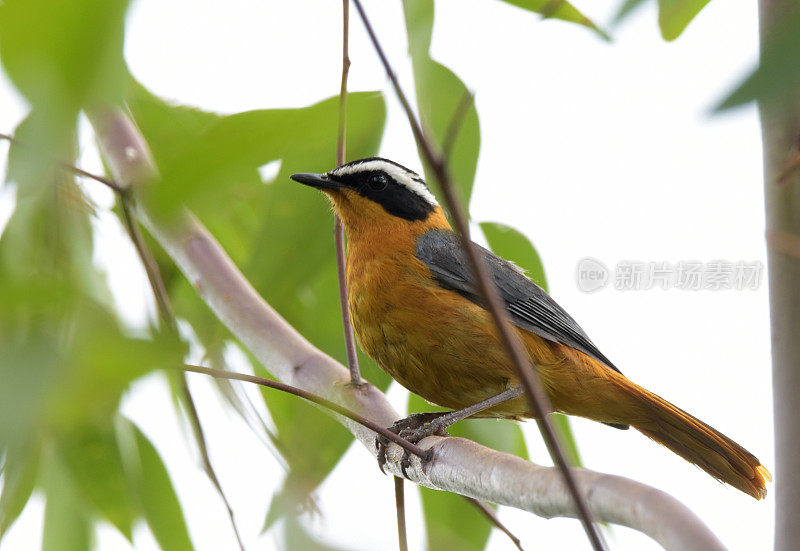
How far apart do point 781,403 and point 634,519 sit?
0.53 metres

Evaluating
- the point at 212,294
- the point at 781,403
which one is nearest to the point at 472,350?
the point at 212,294

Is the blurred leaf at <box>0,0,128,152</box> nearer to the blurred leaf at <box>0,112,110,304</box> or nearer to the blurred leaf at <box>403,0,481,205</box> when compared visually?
the blurred leaf at <box>0,112,110,304</box>

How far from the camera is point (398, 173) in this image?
331cm

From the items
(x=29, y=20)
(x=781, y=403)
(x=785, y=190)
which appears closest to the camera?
(x=29, y=20)

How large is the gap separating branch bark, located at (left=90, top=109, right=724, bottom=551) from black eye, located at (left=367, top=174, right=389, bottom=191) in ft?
2.45

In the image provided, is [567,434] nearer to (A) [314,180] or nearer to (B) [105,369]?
(A) [314,180]

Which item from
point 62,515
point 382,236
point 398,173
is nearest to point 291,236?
point 382,236

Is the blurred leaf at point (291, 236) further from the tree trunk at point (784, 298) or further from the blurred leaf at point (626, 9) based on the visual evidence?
the tree trunk at point (784, 298)

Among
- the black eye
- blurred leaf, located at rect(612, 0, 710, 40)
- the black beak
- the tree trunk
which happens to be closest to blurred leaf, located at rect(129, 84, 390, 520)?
the black beak

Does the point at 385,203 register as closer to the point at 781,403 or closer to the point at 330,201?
the point at 330,201

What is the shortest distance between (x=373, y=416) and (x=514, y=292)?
0.91 meters

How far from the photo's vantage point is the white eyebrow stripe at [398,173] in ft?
9.92

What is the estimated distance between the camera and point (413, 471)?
2178mm

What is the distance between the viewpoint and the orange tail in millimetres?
2818
